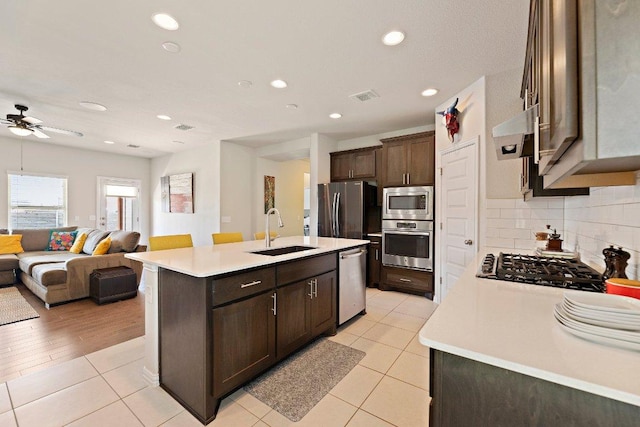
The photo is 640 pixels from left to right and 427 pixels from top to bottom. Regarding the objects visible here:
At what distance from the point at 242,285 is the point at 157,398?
37.7 inches

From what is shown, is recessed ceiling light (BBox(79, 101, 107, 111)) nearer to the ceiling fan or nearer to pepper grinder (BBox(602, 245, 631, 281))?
the ceiling fan

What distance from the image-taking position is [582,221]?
193cm

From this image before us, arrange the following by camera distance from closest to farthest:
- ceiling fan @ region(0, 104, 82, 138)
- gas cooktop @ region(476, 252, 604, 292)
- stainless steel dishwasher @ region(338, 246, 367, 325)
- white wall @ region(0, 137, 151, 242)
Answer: gas cooktop @ region(476, 252, 604, 292)
stainless steel dishwasher @ region(338, 246, 367, 325)
ceiling fan @ region(0, 104, 82, 138)
white wall @ region(0, 137, 151, 242)

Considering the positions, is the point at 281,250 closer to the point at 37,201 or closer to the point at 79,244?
the point at 79,244

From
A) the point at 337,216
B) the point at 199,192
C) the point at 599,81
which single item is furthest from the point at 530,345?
the point at 199,192

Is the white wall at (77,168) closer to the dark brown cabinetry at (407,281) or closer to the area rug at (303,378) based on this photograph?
the dark brown cabinetry at (407,281)

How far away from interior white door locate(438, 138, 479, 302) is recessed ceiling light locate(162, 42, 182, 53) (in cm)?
308

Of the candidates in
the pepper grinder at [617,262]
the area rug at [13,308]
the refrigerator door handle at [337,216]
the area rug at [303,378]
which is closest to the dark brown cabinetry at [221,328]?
the area rug at [303,378]

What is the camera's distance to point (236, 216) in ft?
18.7

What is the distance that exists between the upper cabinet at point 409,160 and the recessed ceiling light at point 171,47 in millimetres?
3069

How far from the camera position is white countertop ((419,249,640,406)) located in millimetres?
603

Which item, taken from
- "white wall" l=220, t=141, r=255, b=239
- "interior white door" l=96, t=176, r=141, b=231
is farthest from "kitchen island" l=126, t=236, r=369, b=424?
"interior white door" l=96, t=176, r=141, b=231

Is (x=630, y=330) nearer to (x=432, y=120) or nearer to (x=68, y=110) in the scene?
(x=432, y=120)

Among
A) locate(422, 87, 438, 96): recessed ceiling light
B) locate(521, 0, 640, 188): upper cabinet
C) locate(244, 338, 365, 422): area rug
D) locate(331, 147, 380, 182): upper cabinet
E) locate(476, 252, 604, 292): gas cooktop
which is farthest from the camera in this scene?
locate(331, 147, 380, 182): upper cabinet
